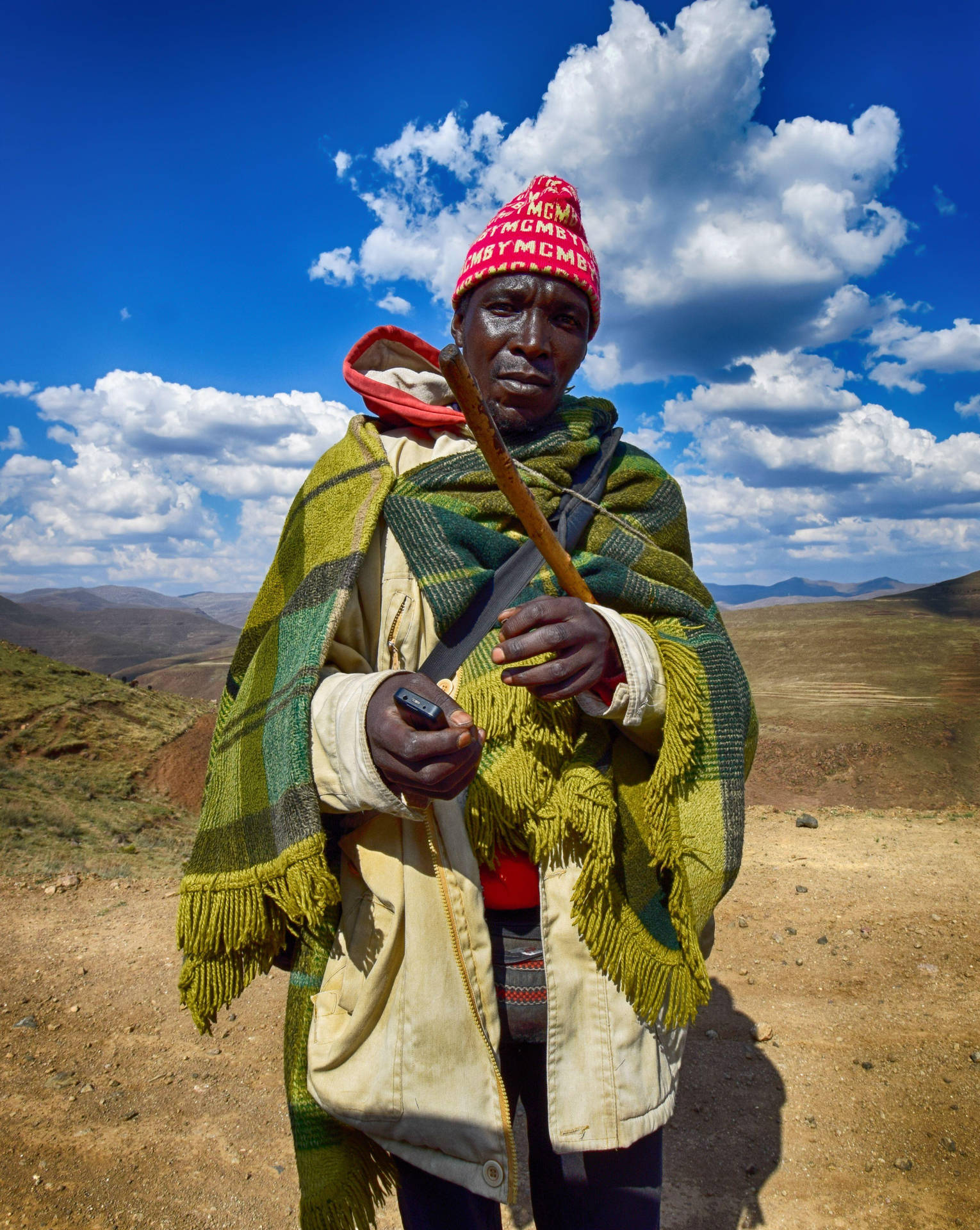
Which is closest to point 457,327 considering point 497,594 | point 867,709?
point 497,594

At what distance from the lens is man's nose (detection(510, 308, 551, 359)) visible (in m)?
1.60

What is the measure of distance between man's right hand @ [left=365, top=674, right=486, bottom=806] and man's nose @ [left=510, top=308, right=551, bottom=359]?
807 mm

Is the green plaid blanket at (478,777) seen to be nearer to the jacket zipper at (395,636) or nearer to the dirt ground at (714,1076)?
the jacket zipper at (395,636)

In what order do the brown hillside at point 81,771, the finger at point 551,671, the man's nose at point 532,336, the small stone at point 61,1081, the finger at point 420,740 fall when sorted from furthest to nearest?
A: 1. the brown hillside at point 81,771
2. the small stone at point 61,1081
3. the man's nose at point 532,336
4. the finger at point 551,671
5. the finger at point 420,740

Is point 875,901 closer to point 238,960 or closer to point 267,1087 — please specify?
point 267,1087

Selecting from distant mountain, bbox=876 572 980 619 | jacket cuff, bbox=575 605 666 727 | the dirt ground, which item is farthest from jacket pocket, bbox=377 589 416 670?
distant mountain, bbox=876 572 980 619

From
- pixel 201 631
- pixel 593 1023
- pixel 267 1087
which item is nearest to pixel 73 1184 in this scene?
pixel 267 1087

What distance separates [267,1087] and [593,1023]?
251 centimetres

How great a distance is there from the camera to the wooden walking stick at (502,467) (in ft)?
3.22

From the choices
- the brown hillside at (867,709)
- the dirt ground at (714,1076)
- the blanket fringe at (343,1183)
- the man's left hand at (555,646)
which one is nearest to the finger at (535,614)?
the man's left hand at (555,646)

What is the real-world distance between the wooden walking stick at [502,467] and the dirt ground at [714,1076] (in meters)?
2.58

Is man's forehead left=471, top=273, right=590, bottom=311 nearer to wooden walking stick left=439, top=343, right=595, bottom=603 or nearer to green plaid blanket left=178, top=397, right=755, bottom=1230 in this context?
green plaid blanket left=178, top=397, right=755, bottom=1230

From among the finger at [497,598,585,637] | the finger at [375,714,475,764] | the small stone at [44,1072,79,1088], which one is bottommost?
the small stone at [44,1072,79,1088]

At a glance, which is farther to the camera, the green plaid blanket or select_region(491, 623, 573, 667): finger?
the green plaid blanket
